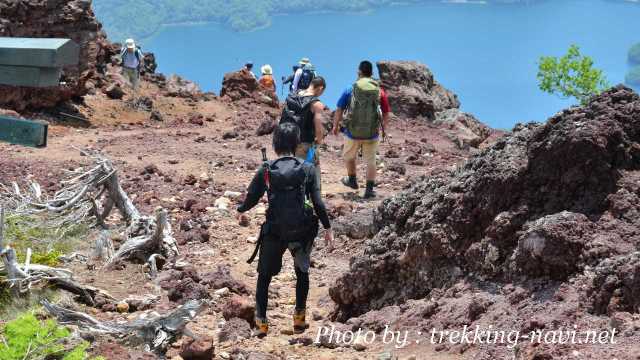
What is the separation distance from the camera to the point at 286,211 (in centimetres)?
586

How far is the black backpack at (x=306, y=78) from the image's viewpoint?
11617mm

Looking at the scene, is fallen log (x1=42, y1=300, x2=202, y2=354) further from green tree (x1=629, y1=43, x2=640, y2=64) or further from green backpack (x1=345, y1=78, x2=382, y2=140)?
green tree (x1=629, y1=43, x2=640, y2=64)

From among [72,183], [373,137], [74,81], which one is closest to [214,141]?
[74,81]

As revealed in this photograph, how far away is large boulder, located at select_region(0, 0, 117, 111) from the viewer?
63.1 feet

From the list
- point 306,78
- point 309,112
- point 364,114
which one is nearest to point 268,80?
point 306,78

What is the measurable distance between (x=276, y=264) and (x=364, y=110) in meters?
5.53

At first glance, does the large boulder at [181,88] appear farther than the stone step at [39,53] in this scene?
Yes

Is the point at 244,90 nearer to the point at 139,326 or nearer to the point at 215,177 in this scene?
the point at 215,177

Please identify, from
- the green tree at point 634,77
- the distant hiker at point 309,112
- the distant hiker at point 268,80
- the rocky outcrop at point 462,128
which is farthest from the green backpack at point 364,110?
the green tree at point 634,77

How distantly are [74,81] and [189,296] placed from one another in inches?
582

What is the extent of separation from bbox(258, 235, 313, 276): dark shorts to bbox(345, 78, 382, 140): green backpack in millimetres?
5407

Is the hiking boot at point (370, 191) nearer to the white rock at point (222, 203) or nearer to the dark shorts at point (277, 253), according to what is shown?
the white rock at point (222, 203)

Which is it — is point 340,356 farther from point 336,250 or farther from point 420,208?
point 336,250

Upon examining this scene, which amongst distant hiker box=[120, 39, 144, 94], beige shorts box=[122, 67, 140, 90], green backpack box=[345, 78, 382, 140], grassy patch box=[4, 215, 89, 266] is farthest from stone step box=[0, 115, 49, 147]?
beige shorts box=[122, 67, 140, 90]
